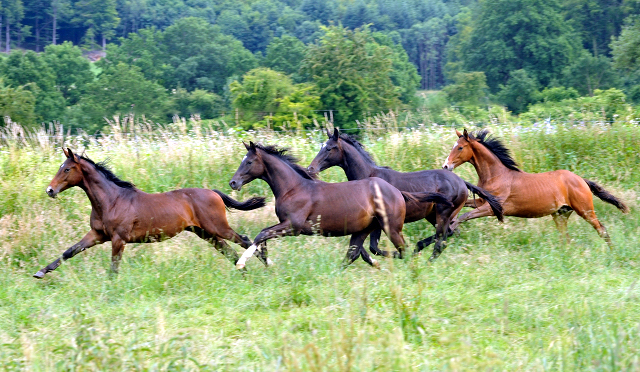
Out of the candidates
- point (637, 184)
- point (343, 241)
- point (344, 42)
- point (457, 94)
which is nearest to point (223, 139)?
point (343, 241)

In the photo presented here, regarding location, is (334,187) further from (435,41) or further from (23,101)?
(435,41)

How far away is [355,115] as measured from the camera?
2886cm

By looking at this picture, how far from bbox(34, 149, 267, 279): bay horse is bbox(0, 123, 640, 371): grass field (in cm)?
33

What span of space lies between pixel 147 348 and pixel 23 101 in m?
29.3

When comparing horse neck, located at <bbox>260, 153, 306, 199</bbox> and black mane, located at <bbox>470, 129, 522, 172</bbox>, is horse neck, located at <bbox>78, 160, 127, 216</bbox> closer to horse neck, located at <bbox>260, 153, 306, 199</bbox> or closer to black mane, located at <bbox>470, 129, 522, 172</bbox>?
horse neck, located at <bbox>260, 153, 306, 199</bbox>

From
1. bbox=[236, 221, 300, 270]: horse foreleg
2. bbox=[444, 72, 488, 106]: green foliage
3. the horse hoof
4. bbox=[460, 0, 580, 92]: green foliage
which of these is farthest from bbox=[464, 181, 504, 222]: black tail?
bbox=[460, 0, 580, 92]: green foliage

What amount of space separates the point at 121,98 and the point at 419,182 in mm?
35047

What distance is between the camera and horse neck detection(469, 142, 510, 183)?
9.43m

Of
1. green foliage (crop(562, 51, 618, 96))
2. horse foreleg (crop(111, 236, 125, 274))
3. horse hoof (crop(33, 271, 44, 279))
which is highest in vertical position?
green foliage (crop(562, 51, 618, 96))

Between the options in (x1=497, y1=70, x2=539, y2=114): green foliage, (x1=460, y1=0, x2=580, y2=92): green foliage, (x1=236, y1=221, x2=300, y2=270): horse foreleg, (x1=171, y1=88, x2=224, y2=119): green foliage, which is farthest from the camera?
(x1=460, y1=0, x2=580, y2=92): green foliage

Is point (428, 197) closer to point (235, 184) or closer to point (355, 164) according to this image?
point (355, 164)

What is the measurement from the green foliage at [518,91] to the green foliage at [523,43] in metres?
0.90

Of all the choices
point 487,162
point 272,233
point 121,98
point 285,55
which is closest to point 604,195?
point 487,162

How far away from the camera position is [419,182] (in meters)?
8.56
